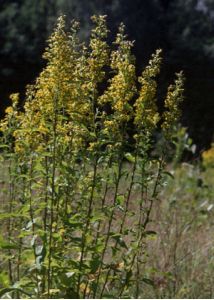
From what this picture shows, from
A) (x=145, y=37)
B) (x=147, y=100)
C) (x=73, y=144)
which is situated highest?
(x=145, y=37)

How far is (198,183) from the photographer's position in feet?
23.5

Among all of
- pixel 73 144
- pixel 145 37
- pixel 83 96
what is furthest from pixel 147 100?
pixel 145 37

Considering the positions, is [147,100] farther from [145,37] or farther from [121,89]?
[145,37]

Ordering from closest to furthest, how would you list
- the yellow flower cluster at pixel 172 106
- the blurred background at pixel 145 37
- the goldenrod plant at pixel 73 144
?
the goldenrod plant at pixel 73 144 → the yellow flower cluster at pixel 172 106 → the blurred background at pixel 145 37

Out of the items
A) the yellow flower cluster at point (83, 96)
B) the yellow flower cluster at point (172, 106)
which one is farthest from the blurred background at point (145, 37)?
the yellow flower cluster at point (83, 96)

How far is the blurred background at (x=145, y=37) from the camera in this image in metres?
11.9

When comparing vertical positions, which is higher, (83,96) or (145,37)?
(145,37)

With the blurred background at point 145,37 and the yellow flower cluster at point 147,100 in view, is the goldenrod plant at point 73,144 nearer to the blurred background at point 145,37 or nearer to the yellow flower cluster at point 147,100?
the yellow flower cluster at point 147,100

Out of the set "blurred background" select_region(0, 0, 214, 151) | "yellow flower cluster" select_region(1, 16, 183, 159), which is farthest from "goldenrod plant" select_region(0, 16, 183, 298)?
"blurred background" select_region(0, 0, 214, 151)

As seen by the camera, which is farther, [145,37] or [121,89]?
[145,37]

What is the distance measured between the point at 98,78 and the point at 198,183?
14.1 ft

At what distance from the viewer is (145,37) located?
39.1ft

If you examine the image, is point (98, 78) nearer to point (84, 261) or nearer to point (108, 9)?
point (84, 261)

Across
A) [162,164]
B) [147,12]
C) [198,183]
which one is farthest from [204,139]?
[162,164]
